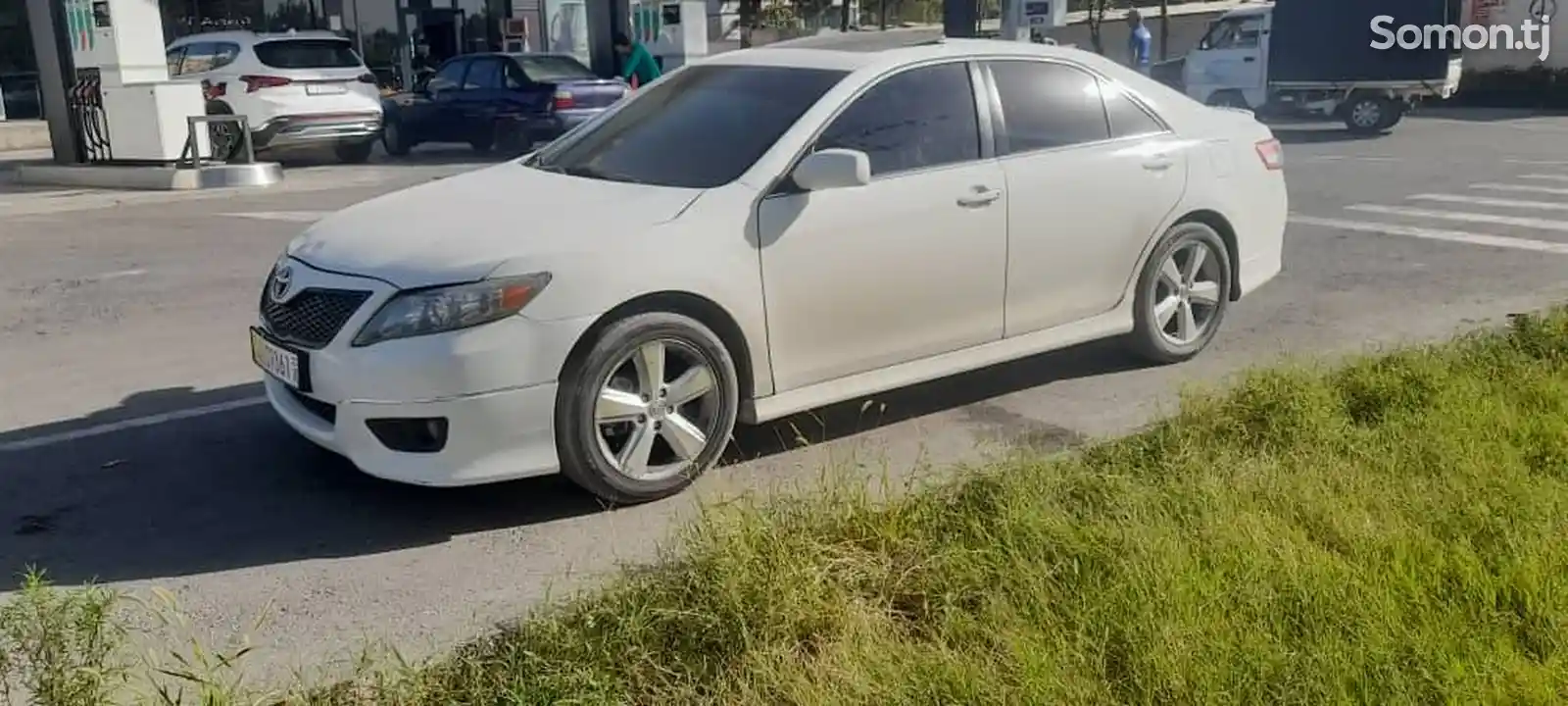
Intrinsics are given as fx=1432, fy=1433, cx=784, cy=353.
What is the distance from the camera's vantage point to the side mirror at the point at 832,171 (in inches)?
198

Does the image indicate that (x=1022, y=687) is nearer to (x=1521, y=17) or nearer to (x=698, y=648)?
(x=698, y=648)

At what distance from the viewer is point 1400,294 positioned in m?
8.29

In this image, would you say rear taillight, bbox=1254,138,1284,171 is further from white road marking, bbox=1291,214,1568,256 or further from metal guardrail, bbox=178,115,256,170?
metal guardrail, bbox=178,115,256,170

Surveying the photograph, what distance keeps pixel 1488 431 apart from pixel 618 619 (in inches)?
125

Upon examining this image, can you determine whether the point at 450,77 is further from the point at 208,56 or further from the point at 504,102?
the point at 208,56

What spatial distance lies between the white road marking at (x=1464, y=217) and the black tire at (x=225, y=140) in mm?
11789

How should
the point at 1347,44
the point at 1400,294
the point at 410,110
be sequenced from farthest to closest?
the point at 1347,44 < the point at 410,110 < the point at 1400,294

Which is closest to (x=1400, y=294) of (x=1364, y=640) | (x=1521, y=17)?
(x=1364, y=640)

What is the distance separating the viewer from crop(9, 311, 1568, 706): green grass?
3324 millimetres

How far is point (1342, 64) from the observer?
20.8 meters

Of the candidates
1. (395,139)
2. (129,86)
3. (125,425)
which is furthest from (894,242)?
(395,139)

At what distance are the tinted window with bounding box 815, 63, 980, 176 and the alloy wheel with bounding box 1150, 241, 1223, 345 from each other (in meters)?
1.34

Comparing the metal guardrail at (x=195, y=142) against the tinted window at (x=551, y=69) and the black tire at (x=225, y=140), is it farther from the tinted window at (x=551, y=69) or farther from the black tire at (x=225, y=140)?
the tinted window at (x=551, y=69)

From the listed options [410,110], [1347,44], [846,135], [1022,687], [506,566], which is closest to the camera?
[1022,687]
